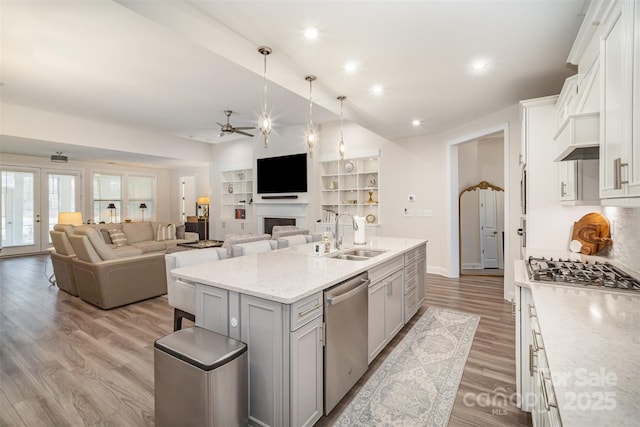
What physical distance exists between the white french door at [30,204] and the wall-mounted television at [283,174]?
19.7 feet

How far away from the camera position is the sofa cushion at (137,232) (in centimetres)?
612

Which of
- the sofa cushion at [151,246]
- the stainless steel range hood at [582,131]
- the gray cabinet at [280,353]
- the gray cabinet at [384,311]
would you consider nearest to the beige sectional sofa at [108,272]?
the sofa cushion at [151,246]

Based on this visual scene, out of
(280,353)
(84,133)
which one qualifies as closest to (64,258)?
(84,133)

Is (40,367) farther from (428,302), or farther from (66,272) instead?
(428,302)

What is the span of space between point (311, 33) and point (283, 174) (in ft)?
16.1

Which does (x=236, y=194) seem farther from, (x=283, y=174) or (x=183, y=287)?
(x=183, y=287)

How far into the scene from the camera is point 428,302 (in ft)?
13.3

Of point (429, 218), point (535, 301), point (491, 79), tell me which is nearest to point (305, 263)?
point (535, 301)

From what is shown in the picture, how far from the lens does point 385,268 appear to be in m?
2.68

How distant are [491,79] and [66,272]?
614 cm

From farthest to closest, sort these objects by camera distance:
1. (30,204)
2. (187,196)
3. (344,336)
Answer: (187,196) < (30,204) < (344,336)

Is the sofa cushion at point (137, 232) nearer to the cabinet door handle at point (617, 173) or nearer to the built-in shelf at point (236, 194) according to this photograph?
the built-in shelf at point (236, 194)

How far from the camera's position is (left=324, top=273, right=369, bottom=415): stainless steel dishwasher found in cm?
184

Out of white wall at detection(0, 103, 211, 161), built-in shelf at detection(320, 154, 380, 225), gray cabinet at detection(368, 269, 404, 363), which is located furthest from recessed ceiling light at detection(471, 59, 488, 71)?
white wall at detection(0, 103, 211, 161)
